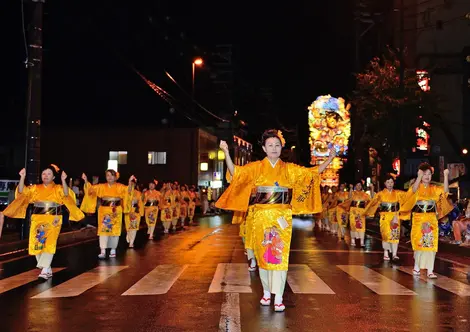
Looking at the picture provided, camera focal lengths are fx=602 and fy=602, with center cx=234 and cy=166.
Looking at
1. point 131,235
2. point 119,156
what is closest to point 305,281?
point 131,235

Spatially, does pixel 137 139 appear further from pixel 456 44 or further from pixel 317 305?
pixel 317 305

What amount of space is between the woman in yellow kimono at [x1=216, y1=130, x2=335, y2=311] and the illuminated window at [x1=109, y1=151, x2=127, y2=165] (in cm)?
3624

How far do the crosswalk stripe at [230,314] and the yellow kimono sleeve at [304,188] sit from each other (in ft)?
4.81

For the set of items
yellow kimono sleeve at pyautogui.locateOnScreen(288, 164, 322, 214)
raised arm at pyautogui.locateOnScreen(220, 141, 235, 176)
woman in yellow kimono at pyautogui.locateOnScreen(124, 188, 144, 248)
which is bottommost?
woman in yellow kimono at pyautogui.locateOnScreen(124, 188, 144, 248)

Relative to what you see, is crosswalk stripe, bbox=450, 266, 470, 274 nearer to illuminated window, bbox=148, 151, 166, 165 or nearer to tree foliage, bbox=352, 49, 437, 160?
tree foliage, bbox=352, 49, 437, 160

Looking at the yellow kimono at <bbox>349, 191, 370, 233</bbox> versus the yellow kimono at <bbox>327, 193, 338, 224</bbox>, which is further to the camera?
the yellow kimono at <bbox>327, 193, 338, 224</bbox>

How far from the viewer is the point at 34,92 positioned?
1647cm

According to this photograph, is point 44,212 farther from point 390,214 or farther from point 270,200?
point 390,214

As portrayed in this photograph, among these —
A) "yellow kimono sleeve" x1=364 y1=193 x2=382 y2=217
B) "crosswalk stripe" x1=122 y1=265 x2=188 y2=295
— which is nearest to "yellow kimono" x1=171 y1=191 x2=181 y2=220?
"yellow kimono sleeve" x1=364 y1=193 x2=382 y2=217

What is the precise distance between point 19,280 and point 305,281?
4827 millimetres

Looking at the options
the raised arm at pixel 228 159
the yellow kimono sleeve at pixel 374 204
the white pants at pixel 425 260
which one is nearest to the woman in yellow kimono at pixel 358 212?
the yellow kimono sleeve at pixel 374 204

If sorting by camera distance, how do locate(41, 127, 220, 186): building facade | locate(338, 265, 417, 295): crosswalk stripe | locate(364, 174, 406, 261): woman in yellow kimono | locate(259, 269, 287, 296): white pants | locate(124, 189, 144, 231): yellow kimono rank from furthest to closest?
locate(41, 127, 220, 186): building facade → locate(124, 189, 144, 231): yellow kimono → locate(364, 174, 406, 261): woman in yellow kimono → locate(338, 265, 417, 295): crosswalk stripe → locate(259, 269, 287, 296): white pants

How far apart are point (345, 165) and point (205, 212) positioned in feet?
82.4

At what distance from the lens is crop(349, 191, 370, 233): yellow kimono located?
57.8 ft
